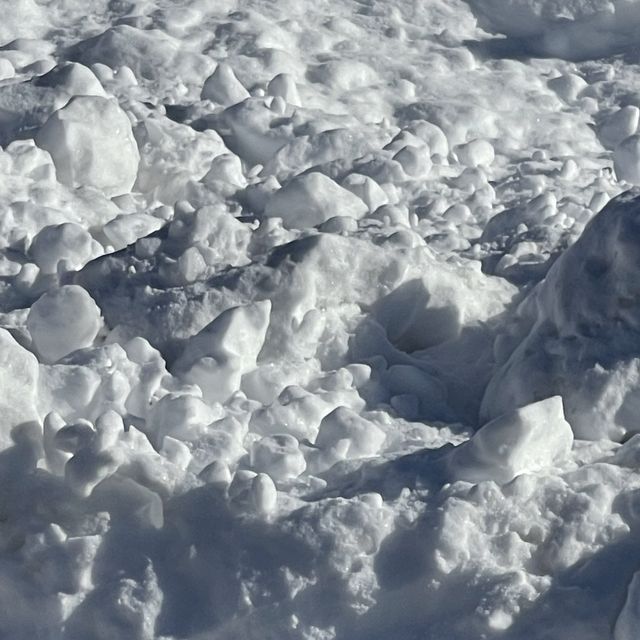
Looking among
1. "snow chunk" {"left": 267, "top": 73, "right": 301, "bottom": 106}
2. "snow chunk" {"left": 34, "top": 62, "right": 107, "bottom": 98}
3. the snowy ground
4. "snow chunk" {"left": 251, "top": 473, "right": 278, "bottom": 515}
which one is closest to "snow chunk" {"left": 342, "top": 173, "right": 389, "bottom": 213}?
the snowy ground

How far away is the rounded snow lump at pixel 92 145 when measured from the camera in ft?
10.1

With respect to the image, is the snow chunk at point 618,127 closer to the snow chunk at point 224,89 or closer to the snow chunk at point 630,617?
the snow chunk at point 224,89

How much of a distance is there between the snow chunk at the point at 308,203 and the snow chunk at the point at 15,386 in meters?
0.77

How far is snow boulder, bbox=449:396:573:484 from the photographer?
2.08m

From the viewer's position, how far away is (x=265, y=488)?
6.73 ft

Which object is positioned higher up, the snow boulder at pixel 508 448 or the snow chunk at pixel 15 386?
the snow boulder at pixel 508 448

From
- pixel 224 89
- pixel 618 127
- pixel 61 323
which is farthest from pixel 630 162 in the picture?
pixel 61 323

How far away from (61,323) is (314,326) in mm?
429

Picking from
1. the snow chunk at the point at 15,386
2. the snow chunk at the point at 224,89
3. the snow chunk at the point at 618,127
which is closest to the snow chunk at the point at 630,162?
the snow chunk at the point at 618,127

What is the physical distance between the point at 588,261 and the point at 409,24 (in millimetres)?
1828

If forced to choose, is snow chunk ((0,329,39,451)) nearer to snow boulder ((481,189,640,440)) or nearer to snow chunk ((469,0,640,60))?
snow boulder ((481,189,640,440))

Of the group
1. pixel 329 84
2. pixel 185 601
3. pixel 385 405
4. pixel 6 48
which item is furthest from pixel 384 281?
pixel 6 48

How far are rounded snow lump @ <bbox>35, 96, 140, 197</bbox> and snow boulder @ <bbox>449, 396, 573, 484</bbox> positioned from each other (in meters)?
1.27

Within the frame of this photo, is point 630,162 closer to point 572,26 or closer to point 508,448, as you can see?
point 572,26
